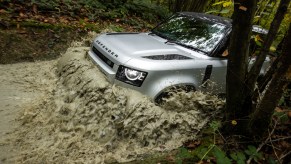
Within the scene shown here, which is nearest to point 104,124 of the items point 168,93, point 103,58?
point 168,93

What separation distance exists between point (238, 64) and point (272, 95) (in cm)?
51

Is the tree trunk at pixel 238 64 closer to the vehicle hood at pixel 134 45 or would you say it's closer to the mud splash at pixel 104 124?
the mud splash at pixel 104 124

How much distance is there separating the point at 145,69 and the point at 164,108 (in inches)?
25.9

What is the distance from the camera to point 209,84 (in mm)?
4785

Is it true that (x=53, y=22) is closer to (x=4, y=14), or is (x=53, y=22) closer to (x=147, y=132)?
(x=4, y=14)

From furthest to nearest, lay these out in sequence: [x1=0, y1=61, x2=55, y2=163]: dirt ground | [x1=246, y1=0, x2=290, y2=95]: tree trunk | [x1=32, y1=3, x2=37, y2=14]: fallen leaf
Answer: [x1=32, y1=3, x2=37, y2=14]: fallen leaf, [x1=0, y1=61, x2=55, y2=163]: dirt ground, [x1=246, y1=0, x2=290, y2=95]: tree trunk

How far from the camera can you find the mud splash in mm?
3811

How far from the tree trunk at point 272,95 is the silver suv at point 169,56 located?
122 centimetres

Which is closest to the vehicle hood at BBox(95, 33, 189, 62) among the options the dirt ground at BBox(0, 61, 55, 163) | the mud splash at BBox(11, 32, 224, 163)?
the mud splash at BBox(11, 32, 224, 163)

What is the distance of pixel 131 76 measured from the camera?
13.7 ft

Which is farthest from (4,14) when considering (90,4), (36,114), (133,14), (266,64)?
(266,64)

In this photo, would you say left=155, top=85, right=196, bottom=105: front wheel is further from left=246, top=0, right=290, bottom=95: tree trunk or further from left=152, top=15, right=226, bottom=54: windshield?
left=246, top=0, right=290, bottom=95: tree trunk

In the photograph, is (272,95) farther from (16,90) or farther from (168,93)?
(16,90)

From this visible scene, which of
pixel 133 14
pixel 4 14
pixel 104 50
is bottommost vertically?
pixel 133 14
